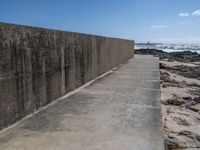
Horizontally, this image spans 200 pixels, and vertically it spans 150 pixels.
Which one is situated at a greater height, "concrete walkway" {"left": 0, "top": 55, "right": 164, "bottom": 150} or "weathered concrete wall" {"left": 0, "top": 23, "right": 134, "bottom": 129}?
"weathered concrete wall" {"left": 0, "top": 23, "right": 134, "bottom": 129}

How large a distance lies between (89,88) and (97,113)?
2251 mm

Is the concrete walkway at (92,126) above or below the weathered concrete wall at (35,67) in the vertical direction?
below

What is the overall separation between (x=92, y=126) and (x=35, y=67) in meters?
1.38

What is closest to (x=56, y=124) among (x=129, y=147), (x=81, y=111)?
(x=81, y=111)

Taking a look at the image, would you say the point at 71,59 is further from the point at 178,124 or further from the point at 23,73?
the point at 178,124

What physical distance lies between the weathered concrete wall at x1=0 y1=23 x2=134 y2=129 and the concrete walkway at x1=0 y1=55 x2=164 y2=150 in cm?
25

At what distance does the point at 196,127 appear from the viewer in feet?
18.8

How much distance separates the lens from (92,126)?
3.72 metres

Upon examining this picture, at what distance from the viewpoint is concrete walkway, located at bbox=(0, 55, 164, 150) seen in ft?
10.1

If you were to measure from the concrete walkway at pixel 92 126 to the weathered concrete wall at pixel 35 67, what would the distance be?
25cm

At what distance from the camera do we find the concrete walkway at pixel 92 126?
3.09 m

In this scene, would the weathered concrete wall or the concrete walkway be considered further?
the weathered concrete wall

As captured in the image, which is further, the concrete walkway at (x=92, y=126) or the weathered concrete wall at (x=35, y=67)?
the weathered concrete wall at (x=35, y=67)

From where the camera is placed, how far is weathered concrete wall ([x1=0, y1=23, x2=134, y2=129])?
3592mm
